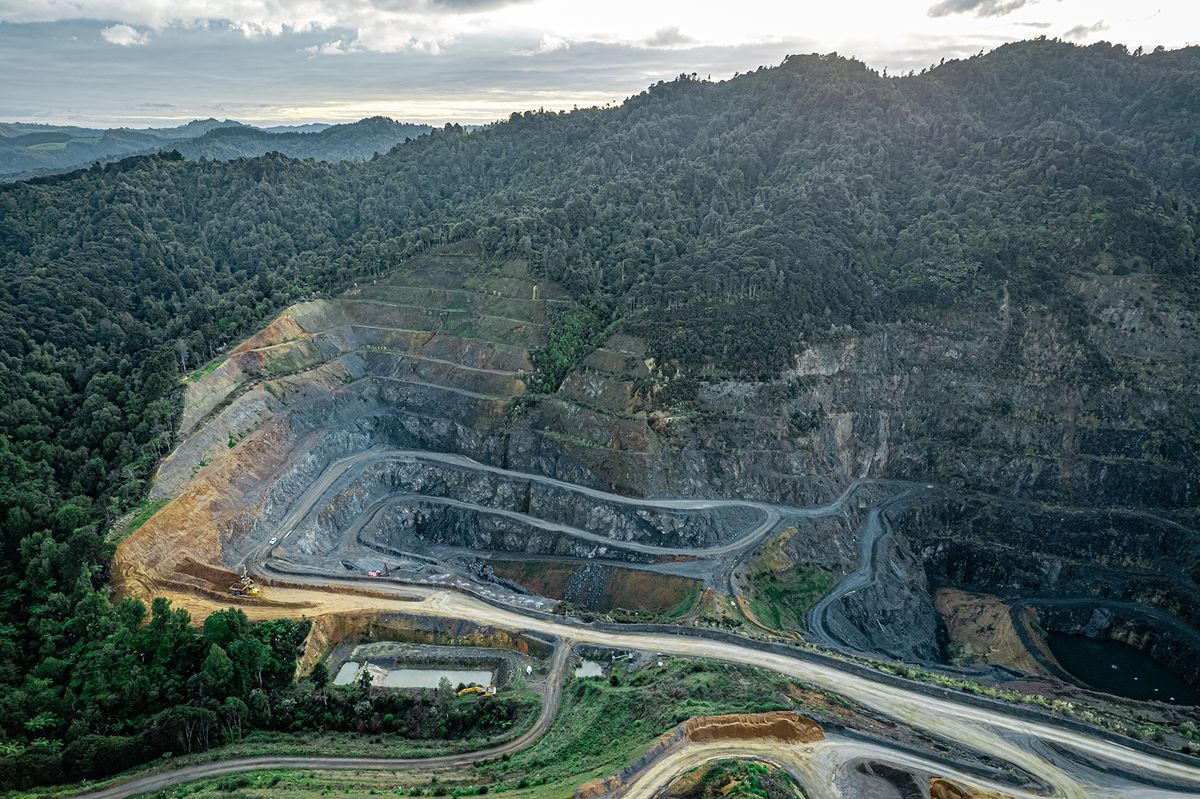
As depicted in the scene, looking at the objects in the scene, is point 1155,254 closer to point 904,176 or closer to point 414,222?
point 904,176

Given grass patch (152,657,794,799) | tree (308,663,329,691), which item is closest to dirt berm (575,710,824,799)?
grass patch (152,657,794,799)

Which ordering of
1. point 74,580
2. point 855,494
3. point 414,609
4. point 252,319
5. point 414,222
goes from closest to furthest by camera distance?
point 74,580, point 414,609, point 855,494, point 252,319, point 414,222

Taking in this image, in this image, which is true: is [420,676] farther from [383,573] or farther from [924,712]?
[924,712]

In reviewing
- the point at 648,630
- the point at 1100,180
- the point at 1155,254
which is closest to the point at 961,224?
the point at 1100,180

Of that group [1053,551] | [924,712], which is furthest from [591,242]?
[924,712]

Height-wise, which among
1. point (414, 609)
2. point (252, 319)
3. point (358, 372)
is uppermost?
point (252, 319)

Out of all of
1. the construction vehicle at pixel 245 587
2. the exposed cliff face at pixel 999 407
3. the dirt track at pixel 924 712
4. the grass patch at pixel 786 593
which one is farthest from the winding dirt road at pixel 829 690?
the exposed cliff face at pixel 999 407

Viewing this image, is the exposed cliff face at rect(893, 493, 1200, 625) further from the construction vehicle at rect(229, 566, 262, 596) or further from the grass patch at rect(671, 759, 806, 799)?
the construction vehicle at rect(229, 566, 262, 596)
